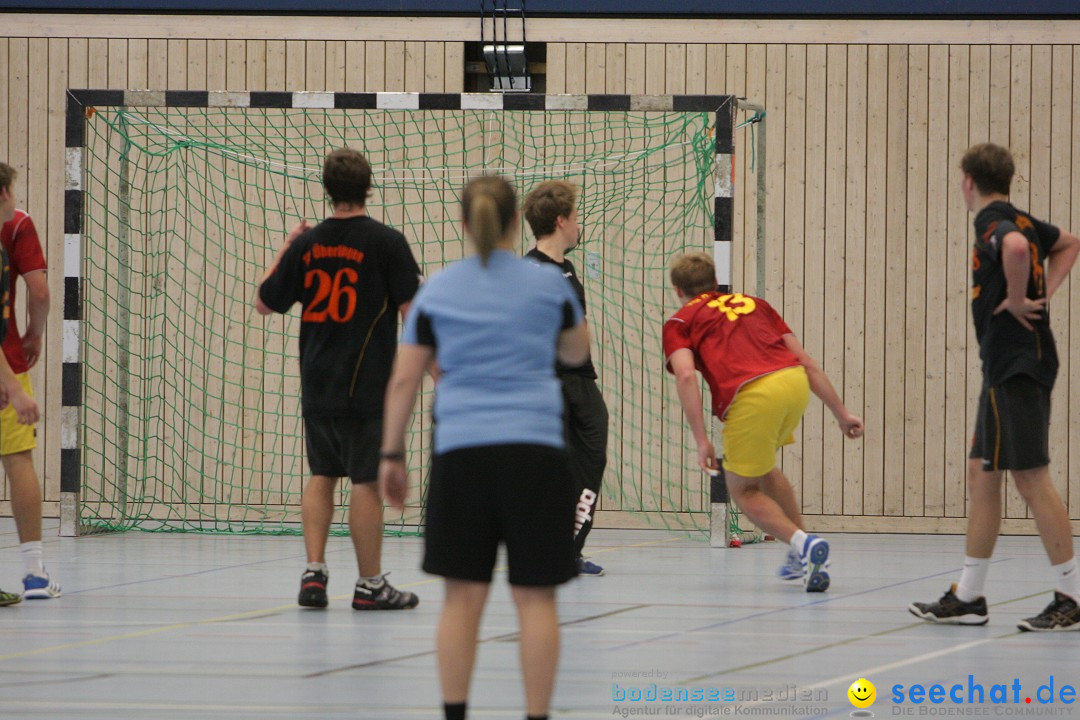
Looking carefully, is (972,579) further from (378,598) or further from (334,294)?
(334,294)

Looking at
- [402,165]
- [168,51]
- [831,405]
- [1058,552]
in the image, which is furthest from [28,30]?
[1058,552]

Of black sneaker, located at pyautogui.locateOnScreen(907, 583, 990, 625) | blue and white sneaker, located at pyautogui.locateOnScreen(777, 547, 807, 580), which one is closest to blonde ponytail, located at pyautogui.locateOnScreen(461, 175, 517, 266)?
black sneaker, located at pyautogui.locateOnScreen(907, 583, 990, 625)

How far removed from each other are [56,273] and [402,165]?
8.89 feet

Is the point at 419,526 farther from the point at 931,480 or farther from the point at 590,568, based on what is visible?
the point at 931,480

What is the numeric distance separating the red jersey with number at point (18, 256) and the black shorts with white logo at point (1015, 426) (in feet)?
12.8

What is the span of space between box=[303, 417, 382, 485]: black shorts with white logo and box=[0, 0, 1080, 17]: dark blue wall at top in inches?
213

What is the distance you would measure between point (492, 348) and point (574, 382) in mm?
3379

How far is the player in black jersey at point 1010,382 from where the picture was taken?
5.16 meters

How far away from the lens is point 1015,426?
516 cm

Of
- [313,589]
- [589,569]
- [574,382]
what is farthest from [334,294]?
[589,569]

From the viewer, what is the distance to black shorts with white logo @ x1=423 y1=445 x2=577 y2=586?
3299mm

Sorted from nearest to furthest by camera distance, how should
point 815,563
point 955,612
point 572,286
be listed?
point 955,612 → point 815,563 → point 572,286

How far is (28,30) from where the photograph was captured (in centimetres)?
1068

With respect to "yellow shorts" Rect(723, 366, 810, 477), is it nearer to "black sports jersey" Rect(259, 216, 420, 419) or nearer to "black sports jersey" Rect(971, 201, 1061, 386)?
"black sports jersey" Rect(971, 201, 1061, 386)
